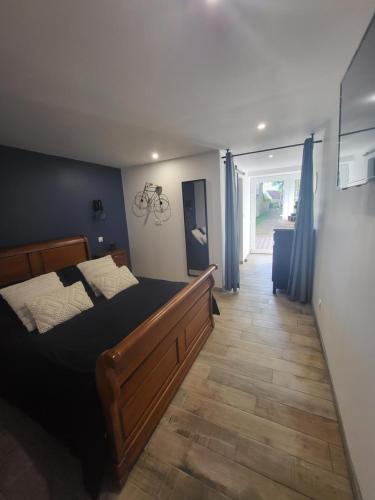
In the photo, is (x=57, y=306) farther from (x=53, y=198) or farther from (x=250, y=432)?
(x=53, y=198)

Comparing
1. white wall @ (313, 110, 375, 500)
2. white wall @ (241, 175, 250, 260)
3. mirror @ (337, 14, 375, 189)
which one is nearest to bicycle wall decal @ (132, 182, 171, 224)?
white wall @ (241, 175, 250, 260)

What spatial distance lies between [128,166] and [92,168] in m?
0.68

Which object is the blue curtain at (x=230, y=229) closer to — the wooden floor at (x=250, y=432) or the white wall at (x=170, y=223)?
the white wall at (x=170, y=223)

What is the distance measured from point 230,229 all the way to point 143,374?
2.53 metres

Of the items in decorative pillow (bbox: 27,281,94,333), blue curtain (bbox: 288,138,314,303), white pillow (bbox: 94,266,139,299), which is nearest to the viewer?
decorative pillow (bbox: 27,281,94,333)

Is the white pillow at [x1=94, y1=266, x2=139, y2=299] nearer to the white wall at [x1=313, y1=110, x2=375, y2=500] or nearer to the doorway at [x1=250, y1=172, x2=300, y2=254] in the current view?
the white wall at [x1=313, y1=110, x2=375, y2=500]

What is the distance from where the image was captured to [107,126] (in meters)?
2.15

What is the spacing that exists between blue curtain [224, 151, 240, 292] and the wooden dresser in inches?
24.7

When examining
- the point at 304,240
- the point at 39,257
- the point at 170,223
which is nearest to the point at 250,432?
the point at 304,240

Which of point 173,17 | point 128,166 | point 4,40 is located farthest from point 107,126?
point 128,166

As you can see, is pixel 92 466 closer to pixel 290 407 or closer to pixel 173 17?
pixel 290 407

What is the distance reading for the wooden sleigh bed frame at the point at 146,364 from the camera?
1.05 metres

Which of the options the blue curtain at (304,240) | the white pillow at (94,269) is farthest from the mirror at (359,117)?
the white pillow at (94,269)

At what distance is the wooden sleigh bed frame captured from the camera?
3.44ft
